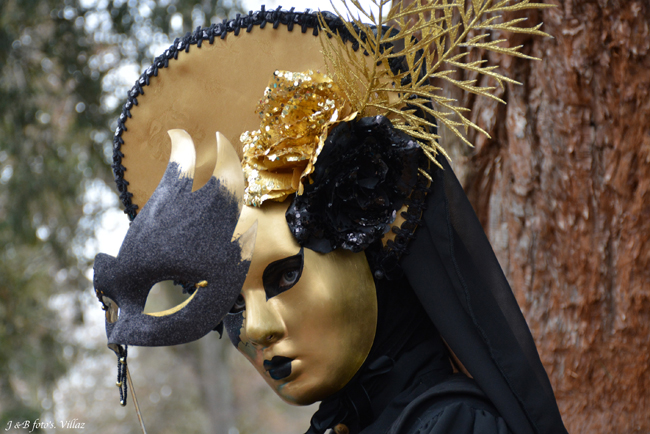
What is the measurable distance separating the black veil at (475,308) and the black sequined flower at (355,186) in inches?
4.0

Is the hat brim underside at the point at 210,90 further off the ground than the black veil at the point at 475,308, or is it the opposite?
Result: the hat brim underside at the point at 210,90

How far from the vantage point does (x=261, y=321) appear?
139 centimetres

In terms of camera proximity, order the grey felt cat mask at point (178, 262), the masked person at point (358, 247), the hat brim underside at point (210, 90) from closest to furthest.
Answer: the grey felt cat mask at point (178, 262) → the masked person at point (358, 247) → the hat brim underside at point (210, 90)

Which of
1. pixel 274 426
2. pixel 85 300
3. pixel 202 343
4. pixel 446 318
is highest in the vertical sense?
pixel 446 318

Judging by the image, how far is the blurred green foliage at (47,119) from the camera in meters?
5.63

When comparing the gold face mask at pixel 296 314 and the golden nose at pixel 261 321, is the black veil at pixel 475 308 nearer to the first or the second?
the gold face mask at pixel 296 314

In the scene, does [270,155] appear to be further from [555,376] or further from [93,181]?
[93,181]

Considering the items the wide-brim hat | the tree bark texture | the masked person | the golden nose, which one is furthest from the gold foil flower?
the tree bark texture

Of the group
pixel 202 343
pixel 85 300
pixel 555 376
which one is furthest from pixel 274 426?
pixel 555 376

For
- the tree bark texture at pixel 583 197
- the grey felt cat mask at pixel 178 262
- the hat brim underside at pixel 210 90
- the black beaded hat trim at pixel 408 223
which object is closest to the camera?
the grey felt cat mask at pixel 178 262

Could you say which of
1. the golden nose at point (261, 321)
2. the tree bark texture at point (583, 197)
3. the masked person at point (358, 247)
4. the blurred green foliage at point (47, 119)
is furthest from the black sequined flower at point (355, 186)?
the blurred green foliage at point (47, 119)

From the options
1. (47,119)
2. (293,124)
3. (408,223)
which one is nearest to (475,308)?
(408,223)

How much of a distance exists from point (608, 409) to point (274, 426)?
16.5 metres

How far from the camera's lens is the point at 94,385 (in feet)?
45.5
